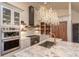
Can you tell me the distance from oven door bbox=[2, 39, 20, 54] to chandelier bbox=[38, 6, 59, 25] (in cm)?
54

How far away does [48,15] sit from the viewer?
183 centimetres

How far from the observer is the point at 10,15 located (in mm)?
1703

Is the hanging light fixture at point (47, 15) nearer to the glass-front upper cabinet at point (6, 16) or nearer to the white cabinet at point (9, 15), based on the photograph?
the white cabinet at point (9, 15)

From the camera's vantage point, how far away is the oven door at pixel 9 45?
5.41 ft

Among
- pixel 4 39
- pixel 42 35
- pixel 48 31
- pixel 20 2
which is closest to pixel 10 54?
pixel 4 39

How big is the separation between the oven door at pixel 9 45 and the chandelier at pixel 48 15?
1.76ft

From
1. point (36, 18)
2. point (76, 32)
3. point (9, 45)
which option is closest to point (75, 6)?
point (76, 32)

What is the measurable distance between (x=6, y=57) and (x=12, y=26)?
47 centimetres

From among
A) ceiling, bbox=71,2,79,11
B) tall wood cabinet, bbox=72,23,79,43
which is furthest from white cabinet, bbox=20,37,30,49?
ceiling, bbox=71,2,79,11

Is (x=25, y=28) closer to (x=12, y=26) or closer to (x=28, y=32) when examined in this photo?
(x=28, y=32)

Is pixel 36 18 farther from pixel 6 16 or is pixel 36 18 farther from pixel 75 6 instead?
pixel 75 6

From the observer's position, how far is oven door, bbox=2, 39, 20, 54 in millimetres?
1648

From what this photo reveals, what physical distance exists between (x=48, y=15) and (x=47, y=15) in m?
0.02

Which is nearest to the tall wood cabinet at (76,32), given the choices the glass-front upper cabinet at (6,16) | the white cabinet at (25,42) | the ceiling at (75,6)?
the ceiling at (75,6)
